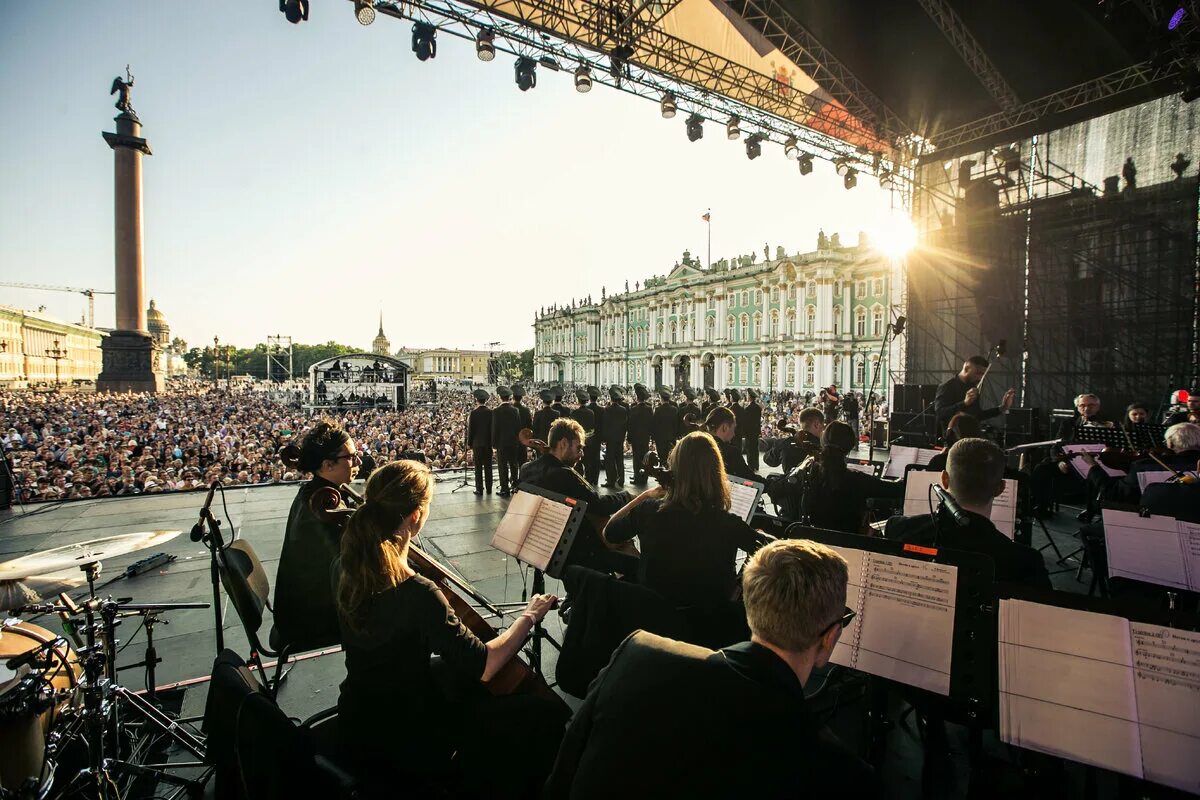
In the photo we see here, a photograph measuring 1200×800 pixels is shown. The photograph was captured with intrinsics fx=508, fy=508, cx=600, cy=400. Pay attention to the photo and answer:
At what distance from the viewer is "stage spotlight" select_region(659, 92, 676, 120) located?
10.8 meters

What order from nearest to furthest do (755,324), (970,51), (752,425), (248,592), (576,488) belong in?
1. (248,592)
2. (576,488)
3. (970,51)
4. (752,425)
5. (755,324)

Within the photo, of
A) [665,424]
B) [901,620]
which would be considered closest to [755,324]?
[665,424]

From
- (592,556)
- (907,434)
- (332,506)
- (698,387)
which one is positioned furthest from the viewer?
(698,387)

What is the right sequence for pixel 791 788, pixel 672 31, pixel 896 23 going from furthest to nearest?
pixel 896 23 < pixel 672 31 < pixel 791 788

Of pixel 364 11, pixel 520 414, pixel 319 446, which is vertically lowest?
pixel 520 414

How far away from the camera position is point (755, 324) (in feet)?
173

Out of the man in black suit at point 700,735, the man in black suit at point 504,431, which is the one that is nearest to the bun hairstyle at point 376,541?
the man in black suit at point 700,735

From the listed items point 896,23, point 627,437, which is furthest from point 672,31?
point 627,437

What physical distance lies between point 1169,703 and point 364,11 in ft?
35.6

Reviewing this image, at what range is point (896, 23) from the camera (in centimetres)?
1106

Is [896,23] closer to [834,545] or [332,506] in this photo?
[834,545]

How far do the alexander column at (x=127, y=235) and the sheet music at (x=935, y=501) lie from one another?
42.5m

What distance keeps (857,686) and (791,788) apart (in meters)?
2.36

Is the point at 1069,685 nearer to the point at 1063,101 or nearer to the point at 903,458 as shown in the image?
the point at 903,458
